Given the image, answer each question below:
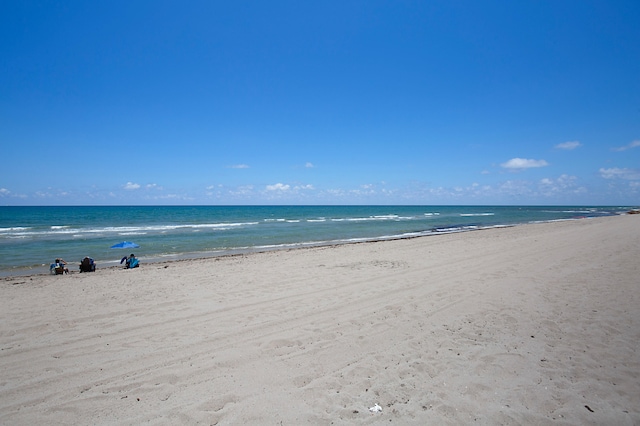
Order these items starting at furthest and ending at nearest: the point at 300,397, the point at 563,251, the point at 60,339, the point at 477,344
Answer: the point at 563,251, the point at 60,339, the point at 477,344, the point at 300,397

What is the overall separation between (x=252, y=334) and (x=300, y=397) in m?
2.00

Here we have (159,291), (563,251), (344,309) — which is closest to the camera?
(344,309)

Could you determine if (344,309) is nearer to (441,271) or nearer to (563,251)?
(441,271)

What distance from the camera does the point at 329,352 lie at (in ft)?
15.0

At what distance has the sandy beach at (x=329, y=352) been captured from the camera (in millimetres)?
3344

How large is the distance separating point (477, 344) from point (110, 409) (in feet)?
16.7

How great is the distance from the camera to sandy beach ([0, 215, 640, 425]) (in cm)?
334

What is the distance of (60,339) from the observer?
205 inches

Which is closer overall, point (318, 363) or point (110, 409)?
point (110, 409)

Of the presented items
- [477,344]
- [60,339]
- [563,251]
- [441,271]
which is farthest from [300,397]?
[563,251]

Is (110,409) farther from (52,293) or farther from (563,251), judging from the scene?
(563,251)

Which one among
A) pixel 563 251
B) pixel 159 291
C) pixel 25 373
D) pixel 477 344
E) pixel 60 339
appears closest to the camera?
pixel 25 373

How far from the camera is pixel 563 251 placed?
12.9 m

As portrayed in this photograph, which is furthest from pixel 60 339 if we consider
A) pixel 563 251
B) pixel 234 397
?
pixel 563 251
